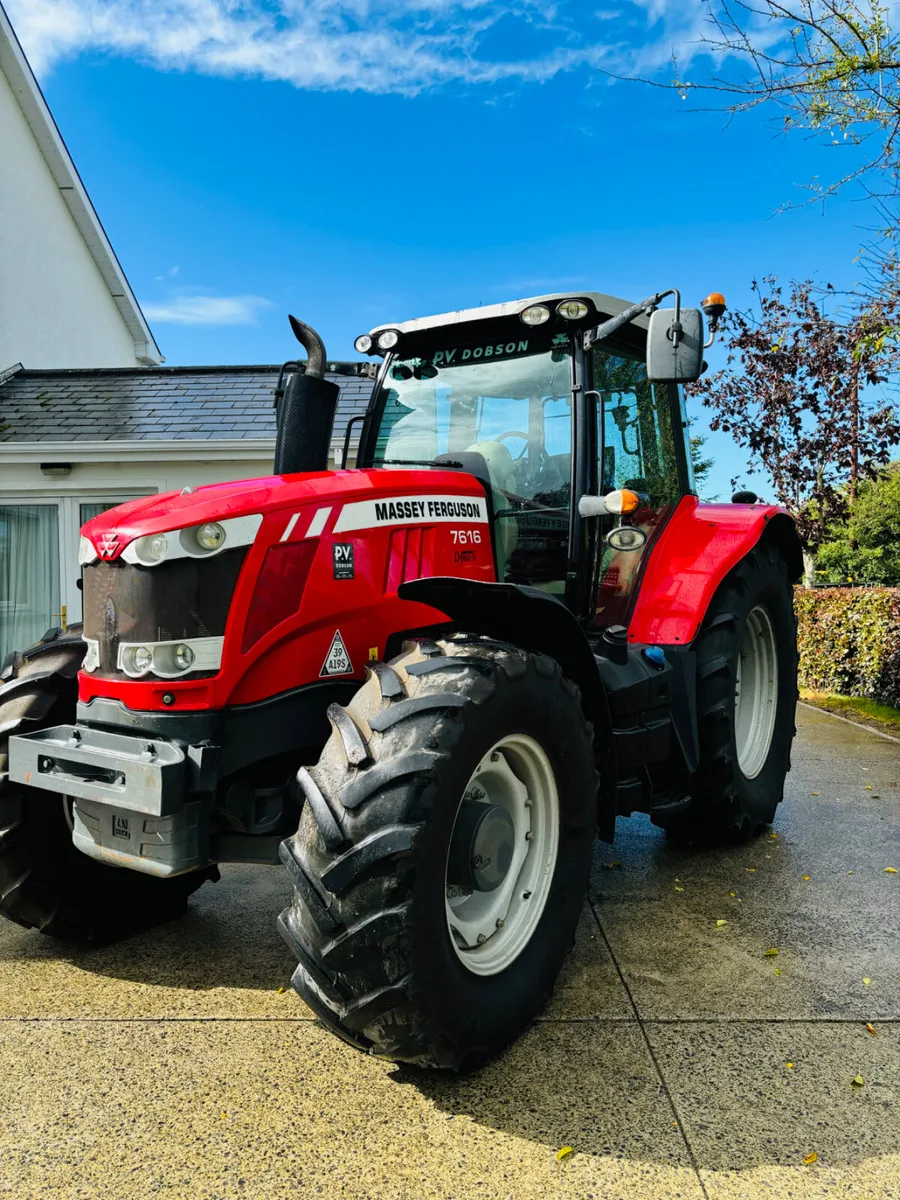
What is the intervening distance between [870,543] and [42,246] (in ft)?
58.6

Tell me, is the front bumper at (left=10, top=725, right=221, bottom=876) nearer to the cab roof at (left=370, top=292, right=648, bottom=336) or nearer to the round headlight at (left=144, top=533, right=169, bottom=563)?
the round headlight at (left=144, top=533, right=169, bottom=563)

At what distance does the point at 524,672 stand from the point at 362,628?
0.60 m

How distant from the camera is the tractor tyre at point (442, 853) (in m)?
2.06

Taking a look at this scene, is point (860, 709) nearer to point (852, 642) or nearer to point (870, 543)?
point (852, 642)

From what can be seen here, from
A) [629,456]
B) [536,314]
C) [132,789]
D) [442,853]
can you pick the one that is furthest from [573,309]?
[132,789]

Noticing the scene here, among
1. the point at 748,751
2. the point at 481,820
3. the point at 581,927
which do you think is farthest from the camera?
the point at 748,751

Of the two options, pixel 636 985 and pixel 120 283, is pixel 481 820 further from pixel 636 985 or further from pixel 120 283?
pixel 120 283

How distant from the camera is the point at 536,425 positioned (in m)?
3.54

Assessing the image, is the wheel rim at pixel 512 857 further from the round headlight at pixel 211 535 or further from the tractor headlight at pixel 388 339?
the tractor headlight at pixel 388 339

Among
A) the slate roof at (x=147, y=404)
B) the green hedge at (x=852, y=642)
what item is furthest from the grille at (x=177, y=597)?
the green hedge at (x=852, y=642)

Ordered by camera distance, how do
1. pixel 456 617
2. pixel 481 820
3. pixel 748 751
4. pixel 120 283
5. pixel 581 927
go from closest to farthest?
1. pixel 481 820
2. pixel 456 617
3. pixel 581 927
4. pixel 748 751
5. pixel 120 283

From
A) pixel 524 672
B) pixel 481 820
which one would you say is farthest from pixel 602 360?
pixel 481 820

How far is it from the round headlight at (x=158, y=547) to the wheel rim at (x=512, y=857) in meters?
1.09

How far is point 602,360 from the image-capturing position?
3.56m
